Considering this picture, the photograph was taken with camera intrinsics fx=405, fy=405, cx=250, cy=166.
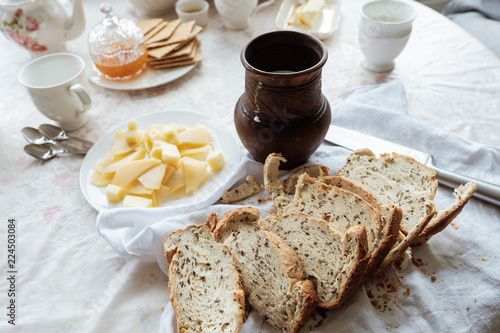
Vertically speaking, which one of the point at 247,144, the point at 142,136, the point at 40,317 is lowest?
the point at 40,317

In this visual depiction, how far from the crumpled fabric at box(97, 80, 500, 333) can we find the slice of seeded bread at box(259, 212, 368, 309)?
0.06 meters

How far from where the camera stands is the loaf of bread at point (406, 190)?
0.97 metres

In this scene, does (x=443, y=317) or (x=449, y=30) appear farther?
(x=449, y=30)

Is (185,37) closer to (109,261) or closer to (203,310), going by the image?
(109,261)

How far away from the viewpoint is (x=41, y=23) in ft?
5.40

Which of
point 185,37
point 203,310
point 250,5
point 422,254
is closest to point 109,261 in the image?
point 203,310

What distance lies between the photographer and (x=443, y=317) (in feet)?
2.93

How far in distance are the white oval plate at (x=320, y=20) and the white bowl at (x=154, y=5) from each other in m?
0.57

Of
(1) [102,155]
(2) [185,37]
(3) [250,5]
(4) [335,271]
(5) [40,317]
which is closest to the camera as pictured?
(4) [335,271]

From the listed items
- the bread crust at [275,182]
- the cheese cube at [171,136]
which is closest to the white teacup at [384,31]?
the bread crust at [275,182]

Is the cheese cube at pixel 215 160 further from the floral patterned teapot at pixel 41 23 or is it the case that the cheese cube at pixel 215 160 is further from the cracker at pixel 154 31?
the floral patterned teapot at pixel 41 23

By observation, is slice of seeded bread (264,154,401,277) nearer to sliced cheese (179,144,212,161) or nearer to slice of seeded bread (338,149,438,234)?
slice of seeded bread (338,149,438,234)

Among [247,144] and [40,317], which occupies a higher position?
[247,144]

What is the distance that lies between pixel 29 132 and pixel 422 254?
133 cm
